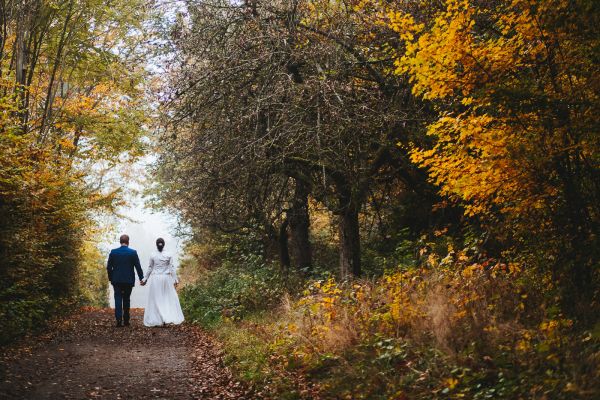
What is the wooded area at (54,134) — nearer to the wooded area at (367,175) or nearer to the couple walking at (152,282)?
the wooded area at (367,175)

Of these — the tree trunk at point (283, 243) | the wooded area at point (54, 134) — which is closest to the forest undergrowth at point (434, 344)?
the wooded area at point (54, 134)

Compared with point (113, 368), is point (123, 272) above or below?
above

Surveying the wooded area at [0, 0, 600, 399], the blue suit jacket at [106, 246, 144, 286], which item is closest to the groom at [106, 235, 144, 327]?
the blue suit jacket at [106, 246, 144, 286]

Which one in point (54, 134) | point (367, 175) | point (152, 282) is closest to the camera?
point (367, 175)

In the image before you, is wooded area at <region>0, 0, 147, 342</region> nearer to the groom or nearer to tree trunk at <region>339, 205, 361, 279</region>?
the groom

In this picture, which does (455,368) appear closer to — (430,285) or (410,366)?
(410,366)

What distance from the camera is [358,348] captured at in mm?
6312

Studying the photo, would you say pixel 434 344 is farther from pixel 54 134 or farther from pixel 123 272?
pixel 54 134

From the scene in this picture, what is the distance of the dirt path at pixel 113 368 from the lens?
643 centimetres

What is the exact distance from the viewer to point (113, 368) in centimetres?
773

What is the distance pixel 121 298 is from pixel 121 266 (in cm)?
76

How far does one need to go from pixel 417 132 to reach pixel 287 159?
283 cm

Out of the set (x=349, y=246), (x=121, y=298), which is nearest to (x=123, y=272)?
(x=121, y=298)

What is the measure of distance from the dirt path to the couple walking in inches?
60.3
